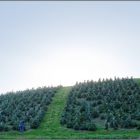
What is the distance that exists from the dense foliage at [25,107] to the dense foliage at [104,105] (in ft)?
9.50

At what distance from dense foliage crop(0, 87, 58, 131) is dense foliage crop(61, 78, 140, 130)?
2897 millimetres

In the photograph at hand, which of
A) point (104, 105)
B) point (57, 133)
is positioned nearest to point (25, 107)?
point (104, 105)

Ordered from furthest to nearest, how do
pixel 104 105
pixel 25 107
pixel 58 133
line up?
pixel 25 107
pixel 104 105
pixel 58 133

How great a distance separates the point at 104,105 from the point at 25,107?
33.0 ft

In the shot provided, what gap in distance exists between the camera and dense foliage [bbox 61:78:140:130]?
39.6 meters

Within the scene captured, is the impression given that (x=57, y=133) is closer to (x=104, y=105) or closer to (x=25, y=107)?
(x=104, y=105)

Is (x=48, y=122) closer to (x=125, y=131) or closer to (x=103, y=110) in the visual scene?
→ (x=103, y=110)

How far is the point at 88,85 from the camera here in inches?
2346

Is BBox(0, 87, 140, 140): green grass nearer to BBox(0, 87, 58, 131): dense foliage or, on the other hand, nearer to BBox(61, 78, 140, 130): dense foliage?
BBox(61, 78, 140, 130): dense foliage

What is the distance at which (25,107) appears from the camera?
51000mm

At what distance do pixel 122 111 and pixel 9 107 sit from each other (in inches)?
613

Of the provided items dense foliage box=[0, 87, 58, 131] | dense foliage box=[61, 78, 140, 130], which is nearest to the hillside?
dense foliage box=[61, 78, 140, 130]

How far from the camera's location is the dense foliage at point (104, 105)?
39.6 metres

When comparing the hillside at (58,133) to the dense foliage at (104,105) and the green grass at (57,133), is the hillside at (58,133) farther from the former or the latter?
the dense foliage at (104,105)
